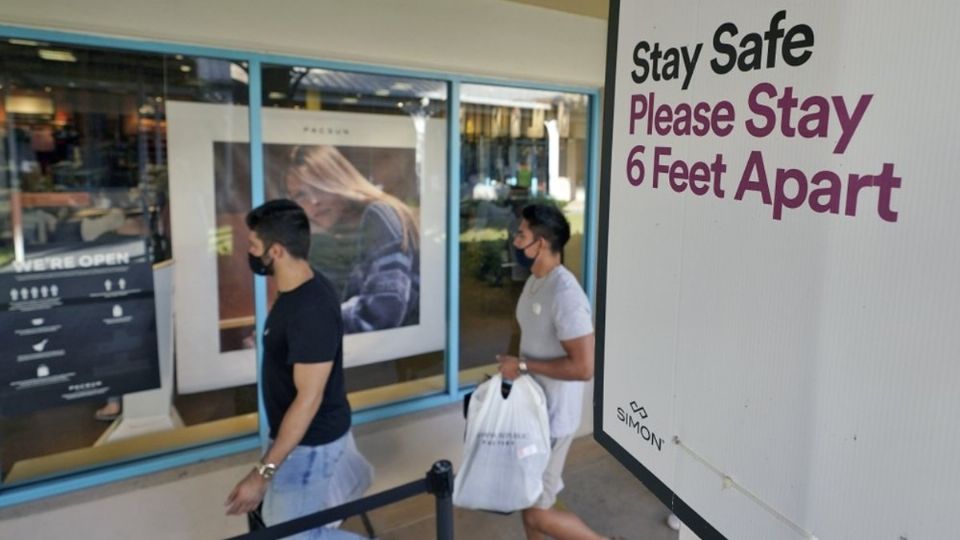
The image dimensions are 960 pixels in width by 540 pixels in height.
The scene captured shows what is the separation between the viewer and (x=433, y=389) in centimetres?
437

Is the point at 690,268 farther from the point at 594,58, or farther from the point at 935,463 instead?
the point at 594,58

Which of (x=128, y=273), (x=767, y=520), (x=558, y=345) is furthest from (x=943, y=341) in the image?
(x=128, y=273)

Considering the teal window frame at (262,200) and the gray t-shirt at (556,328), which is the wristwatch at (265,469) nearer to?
the gray t-shirt at (556,328)

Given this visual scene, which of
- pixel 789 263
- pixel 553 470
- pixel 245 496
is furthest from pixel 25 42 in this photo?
pixel 789 263

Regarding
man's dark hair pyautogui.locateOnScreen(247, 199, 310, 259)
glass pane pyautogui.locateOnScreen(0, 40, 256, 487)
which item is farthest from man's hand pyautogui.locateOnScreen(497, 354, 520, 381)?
glass pane pyautogui.locateOnScreen(0, 40, 256, 487)

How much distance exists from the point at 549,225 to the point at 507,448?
967mm

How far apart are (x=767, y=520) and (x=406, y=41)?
3.42m

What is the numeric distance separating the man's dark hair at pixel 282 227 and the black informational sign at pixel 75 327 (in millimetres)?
1405

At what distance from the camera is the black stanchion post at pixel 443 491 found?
1799mm

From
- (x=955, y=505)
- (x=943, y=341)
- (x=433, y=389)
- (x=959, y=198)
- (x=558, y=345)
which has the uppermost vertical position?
(x=959, y=198)

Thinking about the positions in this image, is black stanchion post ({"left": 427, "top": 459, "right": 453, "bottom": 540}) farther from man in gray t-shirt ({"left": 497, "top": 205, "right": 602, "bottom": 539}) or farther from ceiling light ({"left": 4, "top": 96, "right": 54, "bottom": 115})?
ceiling light ({"left": 4, "top": 96, "right": 54, "bottom": 115})

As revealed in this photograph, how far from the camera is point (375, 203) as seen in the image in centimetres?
413

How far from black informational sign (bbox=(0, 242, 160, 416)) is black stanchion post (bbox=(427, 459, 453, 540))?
2383 millimetres

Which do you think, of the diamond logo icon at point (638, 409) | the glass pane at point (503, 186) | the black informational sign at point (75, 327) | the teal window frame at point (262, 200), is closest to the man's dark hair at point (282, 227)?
the teal window frame at point (262, 200)
